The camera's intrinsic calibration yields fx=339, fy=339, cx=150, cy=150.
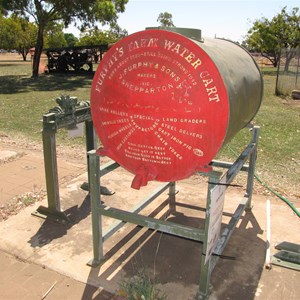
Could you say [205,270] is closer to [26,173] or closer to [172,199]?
[172,199]

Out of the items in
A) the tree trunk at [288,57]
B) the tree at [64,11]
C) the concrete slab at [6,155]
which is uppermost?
the tree at [64,11]

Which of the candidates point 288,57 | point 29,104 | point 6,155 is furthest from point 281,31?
point 6,155

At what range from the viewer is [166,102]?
8.64 ft

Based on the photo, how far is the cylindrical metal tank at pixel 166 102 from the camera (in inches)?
98.2

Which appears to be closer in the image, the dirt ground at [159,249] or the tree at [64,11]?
the dirt ground at [159,249]

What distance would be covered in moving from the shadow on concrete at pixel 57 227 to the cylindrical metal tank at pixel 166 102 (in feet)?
5.23

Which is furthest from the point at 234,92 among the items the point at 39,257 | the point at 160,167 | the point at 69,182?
the point at 69,182

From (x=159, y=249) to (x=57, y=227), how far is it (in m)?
1.35

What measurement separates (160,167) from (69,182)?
306cm

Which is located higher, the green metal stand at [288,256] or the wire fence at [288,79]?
the wire fence at [288,79]

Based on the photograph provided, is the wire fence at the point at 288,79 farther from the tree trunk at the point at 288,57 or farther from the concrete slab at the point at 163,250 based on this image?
the concrete slab at the point at 163,250

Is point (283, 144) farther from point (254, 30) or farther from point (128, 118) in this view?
point (254, 30)

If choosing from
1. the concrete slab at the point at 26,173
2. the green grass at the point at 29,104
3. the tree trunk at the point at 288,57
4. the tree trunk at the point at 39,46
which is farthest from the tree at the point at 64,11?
the concrete slab at the point at 26,173

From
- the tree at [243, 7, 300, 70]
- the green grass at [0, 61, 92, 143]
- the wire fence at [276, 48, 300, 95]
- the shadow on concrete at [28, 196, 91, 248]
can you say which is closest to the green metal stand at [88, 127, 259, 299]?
the shadow on concrete at [28, 196, 91, 248]
